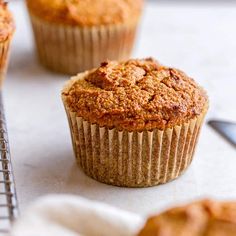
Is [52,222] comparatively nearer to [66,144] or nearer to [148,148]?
[148,148]

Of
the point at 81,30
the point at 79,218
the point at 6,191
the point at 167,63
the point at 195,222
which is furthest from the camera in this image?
the point at 167,63

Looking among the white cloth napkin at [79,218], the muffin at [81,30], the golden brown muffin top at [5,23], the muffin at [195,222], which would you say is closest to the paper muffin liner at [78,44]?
the muffin at [81,30]

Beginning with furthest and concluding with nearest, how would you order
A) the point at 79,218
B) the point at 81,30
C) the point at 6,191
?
the point at 81,30 < the point at 6,191 < the point at 79,218

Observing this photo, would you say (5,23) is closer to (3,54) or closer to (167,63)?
(3,54)

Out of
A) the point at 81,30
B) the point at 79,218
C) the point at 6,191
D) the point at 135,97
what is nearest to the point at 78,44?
the point at 81,30

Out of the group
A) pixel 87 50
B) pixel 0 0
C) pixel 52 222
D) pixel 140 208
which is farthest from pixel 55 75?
pixel 52 222

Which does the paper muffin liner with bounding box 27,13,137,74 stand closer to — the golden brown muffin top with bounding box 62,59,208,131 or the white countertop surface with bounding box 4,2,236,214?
the white countertop surface with bounding box 4,2,236,214
